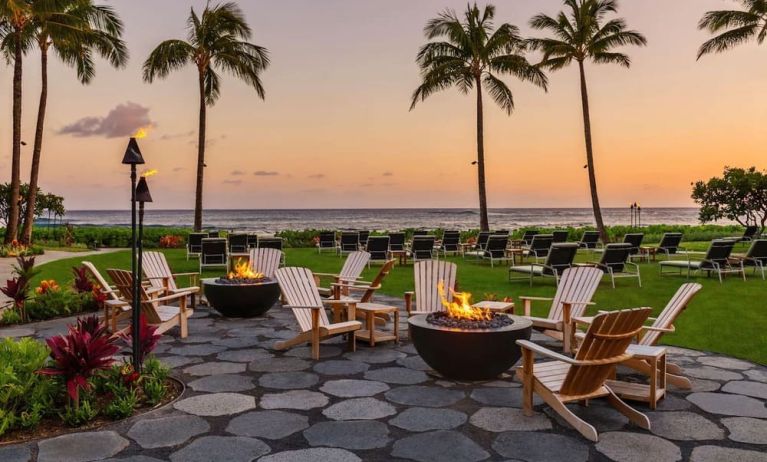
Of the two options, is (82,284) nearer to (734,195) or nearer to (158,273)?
(158,273)

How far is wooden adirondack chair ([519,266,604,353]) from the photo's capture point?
19.1 ft

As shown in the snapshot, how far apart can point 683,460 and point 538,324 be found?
285 centimetres

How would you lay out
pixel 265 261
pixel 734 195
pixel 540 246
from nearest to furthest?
pixel 265 261 < pixel 540 246 < pixel 734 195

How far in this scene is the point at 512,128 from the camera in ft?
97.9

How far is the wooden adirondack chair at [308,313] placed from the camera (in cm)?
567

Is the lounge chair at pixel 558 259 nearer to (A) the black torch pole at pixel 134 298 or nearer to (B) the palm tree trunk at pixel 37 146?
(A) the black torch pole at pixel 134 298

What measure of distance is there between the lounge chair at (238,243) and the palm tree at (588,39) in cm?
1285

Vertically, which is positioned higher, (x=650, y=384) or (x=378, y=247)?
(x=378, y=247)

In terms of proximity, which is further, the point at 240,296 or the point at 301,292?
the point at 240,296

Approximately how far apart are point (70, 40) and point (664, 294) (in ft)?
60.8

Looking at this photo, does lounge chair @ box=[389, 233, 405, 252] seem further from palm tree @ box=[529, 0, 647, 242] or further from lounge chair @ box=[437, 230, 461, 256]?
palm tree @ box=[529, 0, 647, 242]

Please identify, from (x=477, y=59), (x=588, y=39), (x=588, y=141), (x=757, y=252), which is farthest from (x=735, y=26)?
(x=757, y=252)

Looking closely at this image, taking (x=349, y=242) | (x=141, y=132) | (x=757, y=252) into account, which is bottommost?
(x=349, y=242)

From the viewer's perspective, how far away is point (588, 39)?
21.3 metres
